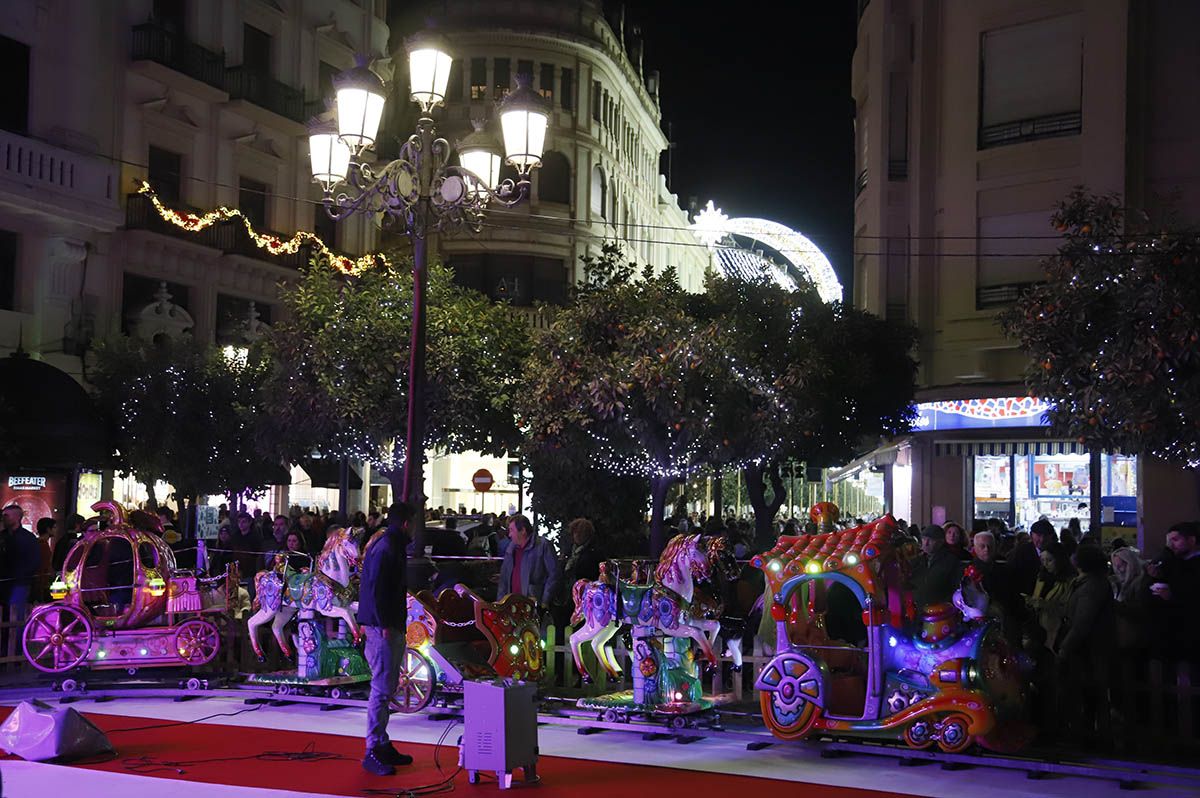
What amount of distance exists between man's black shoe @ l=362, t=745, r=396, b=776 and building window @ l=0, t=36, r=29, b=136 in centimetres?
2036

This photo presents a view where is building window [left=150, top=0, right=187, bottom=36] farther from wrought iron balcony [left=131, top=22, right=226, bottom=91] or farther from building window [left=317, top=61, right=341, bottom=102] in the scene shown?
building window [left=317, top=61, right=341, bottom=102]

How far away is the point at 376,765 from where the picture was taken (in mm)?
9562

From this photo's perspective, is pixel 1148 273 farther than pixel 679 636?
Yes

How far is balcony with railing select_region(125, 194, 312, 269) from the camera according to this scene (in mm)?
29141

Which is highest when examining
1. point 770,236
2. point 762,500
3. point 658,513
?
point 770,236

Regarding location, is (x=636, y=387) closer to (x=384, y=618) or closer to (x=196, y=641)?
(x=196, y=641)

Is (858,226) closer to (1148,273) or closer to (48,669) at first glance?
(1148,273)

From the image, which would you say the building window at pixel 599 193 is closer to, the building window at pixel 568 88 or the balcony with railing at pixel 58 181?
the building window at pixel 568 88

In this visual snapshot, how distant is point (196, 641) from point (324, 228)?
81.0ft

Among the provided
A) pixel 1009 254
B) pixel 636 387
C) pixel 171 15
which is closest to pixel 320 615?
pixel 636 387

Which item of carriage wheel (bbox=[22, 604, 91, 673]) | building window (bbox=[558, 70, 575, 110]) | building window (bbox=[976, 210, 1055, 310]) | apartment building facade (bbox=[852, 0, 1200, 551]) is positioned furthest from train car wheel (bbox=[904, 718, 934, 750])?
building window (bbox=[558, 70, 575, 110])

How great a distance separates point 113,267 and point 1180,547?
24310 millimetres

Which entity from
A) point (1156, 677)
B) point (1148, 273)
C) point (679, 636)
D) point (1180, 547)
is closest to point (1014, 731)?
point (1156, 677)

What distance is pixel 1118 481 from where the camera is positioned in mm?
25094
